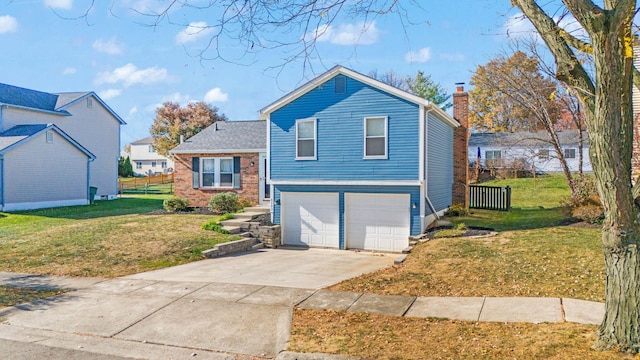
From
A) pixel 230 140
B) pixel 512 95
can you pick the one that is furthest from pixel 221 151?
pixel 512 95

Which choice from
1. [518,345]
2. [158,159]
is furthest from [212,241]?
[158,159]

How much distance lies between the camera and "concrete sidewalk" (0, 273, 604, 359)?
6461mm

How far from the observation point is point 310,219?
17.4 metres

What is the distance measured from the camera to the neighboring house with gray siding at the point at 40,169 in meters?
22.8

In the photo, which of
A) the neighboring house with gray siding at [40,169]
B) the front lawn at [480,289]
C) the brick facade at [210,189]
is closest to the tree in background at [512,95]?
the front lawn at [480,289]

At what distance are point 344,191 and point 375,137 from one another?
214 cm

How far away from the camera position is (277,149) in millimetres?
17703

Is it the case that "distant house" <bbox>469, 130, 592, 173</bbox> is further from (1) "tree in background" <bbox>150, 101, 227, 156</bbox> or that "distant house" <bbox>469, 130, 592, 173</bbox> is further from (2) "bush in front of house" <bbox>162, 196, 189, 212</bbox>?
(1) "tree in background" <bbox>150, 101, 227, 156</bbox>

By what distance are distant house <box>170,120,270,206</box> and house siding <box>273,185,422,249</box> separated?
481 cm

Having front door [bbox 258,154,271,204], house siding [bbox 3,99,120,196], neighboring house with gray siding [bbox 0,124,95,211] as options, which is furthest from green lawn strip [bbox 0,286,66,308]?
house siding [bbox 3,99,120,196]

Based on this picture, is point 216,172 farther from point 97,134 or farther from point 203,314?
point 203,314

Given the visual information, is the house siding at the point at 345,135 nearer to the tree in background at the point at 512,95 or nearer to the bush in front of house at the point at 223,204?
the bush in front of house at the point at 223,204

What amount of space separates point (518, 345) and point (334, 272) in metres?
6.41

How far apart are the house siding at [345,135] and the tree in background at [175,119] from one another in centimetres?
3530
